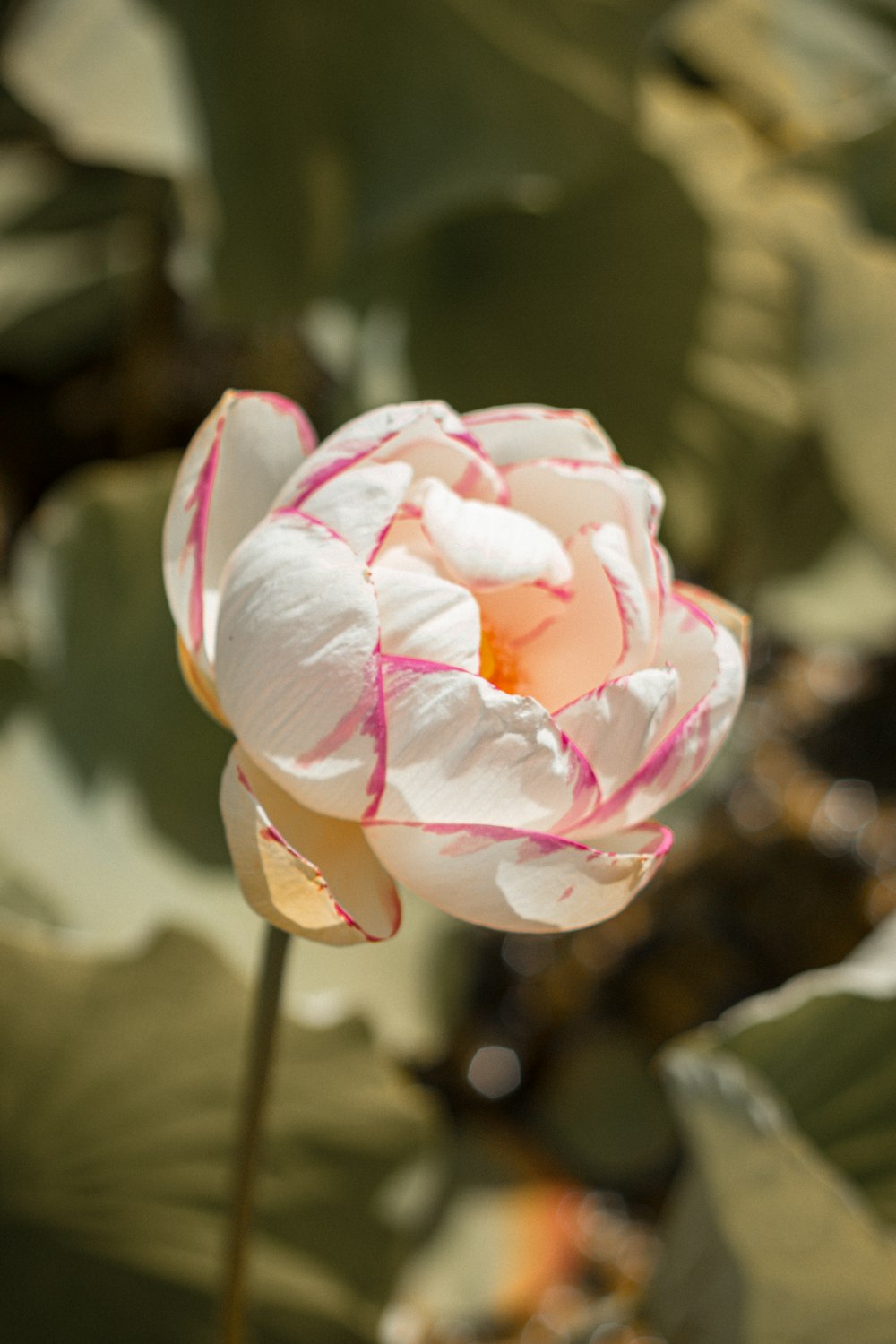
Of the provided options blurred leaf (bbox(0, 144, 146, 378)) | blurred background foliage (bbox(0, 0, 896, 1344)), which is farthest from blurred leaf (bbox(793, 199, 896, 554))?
blurred leaf (bbox(0, 144, 146, 378))

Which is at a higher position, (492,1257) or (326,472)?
(326,472)

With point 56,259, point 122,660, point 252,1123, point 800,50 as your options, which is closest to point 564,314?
point 800,50

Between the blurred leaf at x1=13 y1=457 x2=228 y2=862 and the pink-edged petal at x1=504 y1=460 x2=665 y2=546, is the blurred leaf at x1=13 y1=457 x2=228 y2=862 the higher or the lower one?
the lower one

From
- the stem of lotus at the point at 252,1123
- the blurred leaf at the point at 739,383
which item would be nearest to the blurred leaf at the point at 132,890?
the stem of lotus at the point at 252,1123

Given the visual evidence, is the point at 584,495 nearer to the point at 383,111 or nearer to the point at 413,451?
the point at 413,451

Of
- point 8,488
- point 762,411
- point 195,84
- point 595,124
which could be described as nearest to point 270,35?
point 195,84

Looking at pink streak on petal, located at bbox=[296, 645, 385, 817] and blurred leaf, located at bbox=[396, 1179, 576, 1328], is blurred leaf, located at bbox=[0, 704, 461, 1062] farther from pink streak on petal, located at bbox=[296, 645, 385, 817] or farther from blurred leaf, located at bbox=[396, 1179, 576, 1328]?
pink streak on petal, located at bbox=[296, 645, 385, 817]
